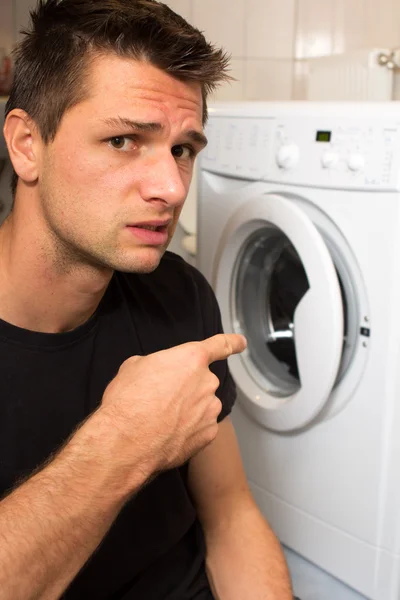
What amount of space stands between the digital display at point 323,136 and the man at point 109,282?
18.8 inches

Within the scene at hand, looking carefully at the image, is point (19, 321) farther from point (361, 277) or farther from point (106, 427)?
point (361, 277)

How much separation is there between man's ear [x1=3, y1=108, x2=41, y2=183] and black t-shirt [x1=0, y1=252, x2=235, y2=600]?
20 centimetres

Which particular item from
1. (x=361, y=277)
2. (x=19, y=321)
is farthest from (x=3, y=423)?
(x=361, y=277)

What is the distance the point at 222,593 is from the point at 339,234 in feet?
2.38

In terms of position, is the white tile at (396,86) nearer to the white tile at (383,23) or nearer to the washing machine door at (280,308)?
the white tile at (383,23)

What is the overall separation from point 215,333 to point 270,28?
1636 millimetres

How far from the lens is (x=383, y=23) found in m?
2.53

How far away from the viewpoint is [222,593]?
100 centimetres

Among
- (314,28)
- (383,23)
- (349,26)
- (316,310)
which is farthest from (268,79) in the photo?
(316,310)

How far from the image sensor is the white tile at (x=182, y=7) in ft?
7.16

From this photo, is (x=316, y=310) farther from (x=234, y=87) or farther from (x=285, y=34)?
(x=285, y=34)

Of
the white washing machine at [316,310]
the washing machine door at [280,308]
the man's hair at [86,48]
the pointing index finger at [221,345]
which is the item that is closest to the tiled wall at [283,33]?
the white washing machine at [316,310]

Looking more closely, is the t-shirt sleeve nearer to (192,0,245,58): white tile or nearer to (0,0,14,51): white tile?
(0,0,14,51): white tile

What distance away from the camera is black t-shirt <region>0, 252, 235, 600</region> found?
2.89 feet
